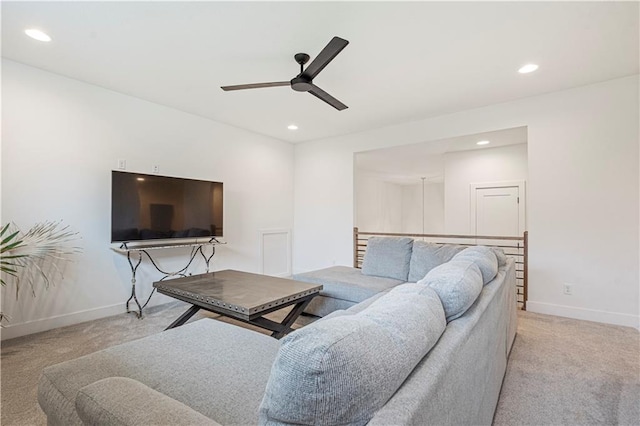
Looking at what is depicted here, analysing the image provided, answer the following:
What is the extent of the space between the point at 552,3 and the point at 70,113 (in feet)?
14.4

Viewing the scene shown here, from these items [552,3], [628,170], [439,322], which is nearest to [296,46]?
[552,3]

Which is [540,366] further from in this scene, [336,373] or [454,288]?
[336,373]

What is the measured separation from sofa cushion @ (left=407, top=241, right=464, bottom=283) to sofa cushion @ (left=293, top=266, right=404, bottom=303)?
20cm

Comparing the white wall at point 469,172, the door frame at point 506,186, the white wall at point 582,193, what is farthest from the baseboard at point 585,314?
the white wall at point 469,172

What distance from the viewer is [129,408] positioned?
793mm

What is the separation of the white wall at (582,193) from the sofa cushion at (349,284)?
1917 millimetres

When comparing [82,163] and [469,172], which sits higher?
[469,172]

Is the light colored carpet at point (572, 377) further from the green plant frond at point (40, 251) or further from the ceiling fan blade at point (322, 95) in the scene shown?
the green plant frond at point (40, 251)

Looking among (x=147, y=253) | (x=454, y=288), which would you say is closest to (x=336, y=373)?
(x=454, y=288)

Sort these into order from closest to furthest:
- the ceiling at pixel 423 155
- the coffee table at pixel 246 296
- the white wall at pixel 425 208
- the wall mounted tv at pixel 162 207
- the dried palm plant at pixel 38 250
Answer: the coffee table at pixel 246 296 → the dried palm plant at pixel 38 250 → the wall mounted tv at pixel 162 207 → the ceiling at pixel 423 155 → the white wall at pixel 425 208

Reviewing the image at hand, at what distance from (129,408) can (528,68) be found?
3838mm

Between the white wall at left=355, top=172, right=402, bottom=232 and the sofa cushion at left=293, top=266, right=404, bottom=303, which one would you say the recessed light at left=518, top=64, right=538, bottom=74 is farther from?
the white wall at left=355, top=172, right=402, bottom=232

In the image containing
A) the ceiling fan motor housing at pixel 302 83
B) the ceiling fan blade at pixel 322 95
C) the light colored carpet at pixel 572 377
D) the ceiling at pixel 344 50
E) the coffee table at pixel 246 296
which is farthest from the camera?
the ceiling fan blade at pixel 322 95

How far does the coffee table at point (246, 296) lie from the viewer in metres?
2.27
